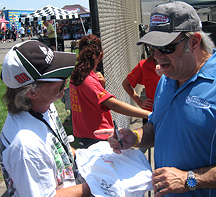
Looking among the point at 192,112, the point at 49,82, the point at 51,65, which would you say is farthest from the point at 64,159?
the point at 192,112

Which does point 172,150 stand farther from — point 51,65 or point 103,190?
point 51,65

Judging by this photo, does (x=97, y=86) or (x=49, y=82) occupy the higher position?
(x=49, y=82)

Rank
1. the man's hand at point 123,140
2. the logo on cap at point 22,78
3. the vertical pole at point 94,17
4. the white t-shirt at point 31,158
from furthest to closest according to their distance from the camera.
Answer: the vertical pole at point 94,17
the man's hand at point 123,140
the logo on cap at point 22,78
the white t-shirt at point 31,158

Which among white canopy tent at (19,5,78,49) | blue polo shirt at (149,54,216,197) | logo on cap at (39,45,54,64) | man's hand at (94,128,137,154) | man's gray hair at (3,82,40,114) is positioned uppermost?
white canopy tent at (19,5,78,49)

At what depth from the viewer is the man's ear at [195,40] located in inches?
62.1

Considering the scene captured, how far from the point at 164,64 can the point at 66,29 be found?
32.1 meters

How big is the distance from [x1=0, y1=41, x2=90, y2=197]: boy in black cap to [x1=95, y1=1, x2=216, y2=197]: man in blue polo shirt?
1.51ft

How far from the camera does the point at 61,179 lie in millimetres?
1620

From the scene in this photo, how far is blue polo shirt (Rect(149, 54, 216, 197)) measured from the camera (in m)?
1.45

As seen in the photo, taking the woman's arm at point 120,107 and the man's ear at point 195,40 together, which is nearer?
the man's ear at point 195,40

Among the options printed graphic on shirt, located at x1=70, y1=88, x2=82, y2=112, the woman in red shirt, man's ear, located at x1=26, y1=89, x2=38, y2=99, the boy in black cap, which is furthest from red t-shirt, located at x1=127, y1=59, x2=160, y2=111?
man's ear, located at x1=26, y1=89, x2=38, y2=99

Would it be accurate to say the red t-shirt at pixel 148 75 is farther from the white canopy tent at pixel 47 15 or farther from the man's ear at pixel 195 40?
the white canopy tent at pixel 47 15

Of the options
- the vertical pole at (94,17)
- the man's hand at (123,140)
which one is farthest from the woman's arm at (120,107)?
the vertical pole at (94,17)

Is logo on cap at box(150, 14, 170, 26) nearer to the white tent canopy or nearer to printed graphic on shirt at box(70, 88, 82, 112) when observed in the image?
printed graphic on shirt at box(70, 88, 82, 112)
